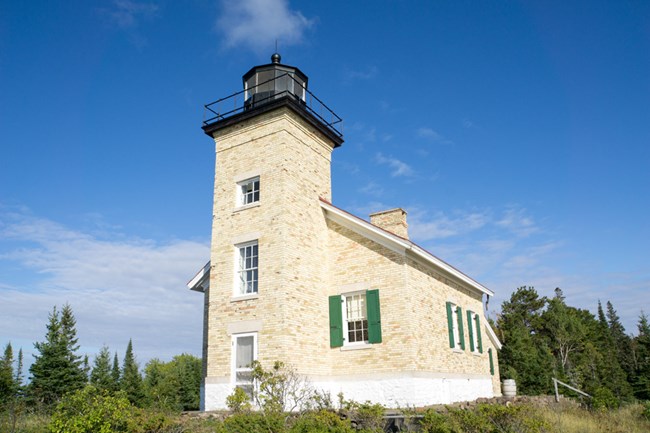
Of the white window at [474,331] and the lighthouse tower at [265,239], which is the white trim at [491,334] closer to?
the white window at [474,331]

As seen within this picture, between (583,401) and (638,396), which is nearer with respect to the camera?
(583,401)

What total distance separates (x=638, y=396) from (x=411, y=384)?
39.8 m

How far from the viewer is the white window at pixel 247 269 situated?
561 inches

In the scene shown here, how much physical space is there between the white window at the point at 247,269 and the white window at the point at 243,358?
1.35 metres

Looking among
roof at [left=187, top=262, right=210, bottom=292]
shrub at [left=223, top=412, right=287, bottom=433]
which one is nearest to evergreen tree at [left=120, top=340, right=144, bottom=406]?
roof at [left=187, top=262, right=210, bottom=292]

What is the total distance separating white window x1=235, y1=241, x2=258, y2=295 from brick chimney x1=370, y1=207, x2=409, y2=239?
4699 mm

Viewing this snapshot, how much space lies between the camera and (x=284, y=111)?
1482 cm

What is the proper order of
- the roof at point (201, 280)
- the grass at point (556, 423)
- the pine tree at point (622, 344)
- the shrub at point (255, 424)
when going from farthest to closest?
the pine tree at point (622, 344)
the roof at point (201, 280)
the grass at point (556, 423)
the shrub at point (255, 424)

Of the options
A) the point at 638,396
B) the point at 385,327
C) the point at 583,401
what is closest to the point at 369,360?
the point at 385,327

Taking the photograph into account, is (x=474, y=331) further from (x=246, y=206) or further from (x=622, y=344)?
(x=622, y=344)

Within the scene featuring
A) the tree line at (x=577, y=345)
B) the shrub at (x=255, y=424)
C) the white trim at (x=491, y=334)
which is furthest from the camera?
→ the tree line at (x=577, y=345)

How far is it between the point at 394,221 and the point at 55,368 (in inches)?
966

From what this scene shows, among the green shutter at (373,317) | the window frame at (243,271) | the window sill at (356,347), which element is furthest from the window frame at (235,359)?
the green shutter at (373,317)

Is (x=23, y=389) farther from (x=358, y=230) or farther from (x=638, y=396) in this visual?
(x=638, y=396)
